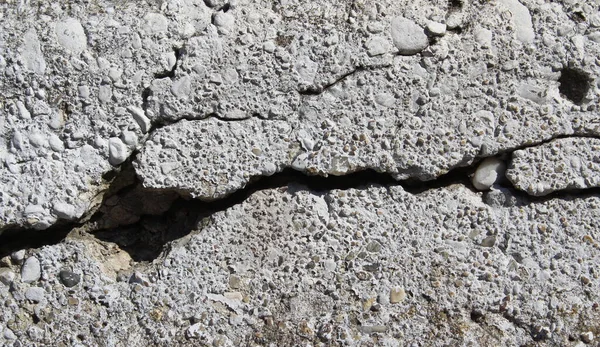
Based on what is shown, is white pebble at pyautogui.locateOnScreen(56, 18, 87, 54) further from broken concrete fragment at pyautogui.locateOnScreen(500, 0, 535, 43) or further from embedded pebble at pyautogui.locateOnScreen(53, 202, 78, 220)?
broken concrete fragment at pyautogui.locateOnScreen(500, 0, 535, 43)

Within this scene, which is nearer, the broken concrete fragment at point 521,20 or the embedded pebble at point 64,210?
the embedded pebble at point 64,210

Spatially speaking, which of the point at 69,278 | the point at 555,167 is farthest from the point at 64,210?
the point at 555,167

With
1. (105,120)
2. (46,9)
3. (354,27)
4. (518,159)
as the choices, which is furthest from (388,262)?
(46,9)

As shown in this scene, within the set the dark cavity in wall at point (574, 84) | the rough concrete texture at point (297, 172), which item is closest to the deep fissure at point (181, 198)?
the rough concrete texture at point (297, 172)

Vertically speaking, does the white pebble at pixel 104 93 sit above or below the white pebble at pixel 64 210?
above

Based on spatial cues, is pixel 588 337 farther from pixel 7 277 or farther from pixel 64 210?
pixel 7 277

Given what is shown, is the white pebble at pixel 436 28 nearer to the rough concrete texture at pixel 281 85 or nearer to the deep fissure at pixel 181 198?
the rough concrete texture at pixel 281 85

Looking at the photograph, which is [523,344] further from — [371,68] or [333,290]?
[371,68]
